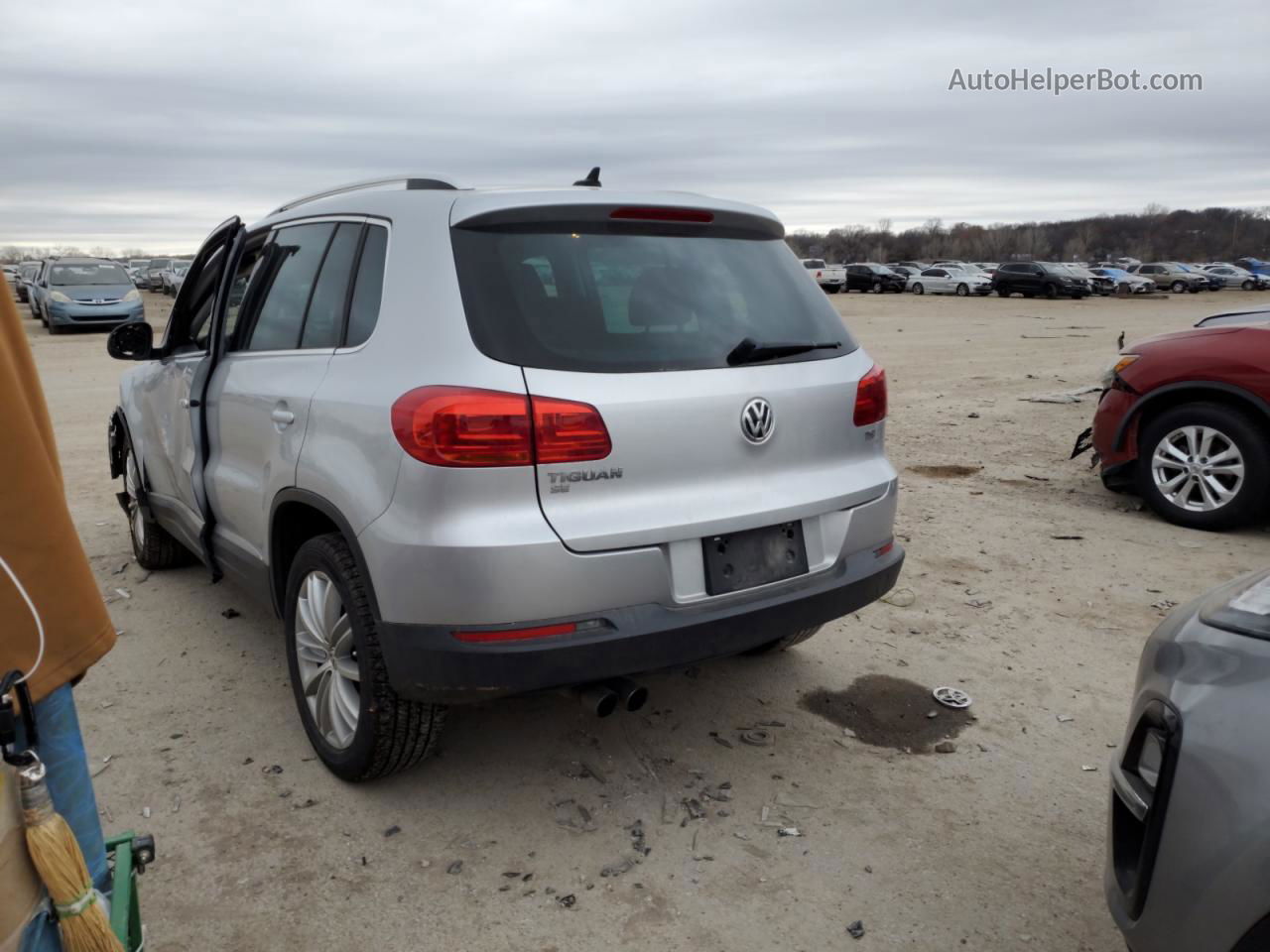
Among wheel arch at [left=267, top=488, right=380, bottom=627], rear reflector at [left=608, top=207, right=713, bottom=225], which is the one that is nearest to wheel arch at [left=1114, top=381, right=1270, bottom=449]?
rear reflector at [left=608, top=207, right=713, bottom=225]

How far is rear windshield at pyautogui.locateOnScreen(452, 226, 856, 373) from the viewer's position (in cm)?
276

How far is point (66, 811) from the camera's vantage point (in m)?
1.53

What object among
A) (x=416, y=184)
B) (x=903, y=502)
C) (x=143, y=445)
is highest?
(x=416, y=184)

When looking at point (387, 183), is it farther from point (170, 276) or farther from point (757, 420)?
point (170, 276)

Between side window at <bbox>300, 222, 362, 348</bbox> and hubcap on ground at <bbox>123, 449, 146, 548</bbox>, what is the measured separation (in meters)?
2.44

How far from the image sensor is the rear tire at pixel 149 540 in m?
5.39

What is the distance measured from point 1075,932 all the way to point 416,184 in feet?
9.62

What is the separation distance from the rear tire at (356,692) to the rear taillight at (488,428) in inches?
21.0

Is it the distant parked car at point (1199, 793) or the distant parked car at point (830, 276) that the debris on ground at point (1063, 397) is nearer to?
the distant parked car at point (1199, 793)

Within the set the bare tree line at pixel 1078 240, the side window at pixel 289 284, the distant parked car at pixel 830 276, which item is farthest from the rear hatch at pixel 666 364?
the bare tree line at pixel 1078 240

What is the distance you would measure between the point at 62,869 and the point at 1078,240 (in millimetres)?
136399

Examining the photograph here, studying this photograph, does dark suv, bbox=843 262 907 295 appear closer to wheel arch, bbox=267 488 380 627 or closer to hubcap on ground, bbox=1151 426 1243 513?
hubcap on ground, bbox=1151 426 1243 513

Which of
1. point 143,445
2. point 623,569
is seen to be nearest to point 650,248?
point 623,569

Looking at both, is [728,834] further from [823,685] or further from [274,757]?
[274,757]
